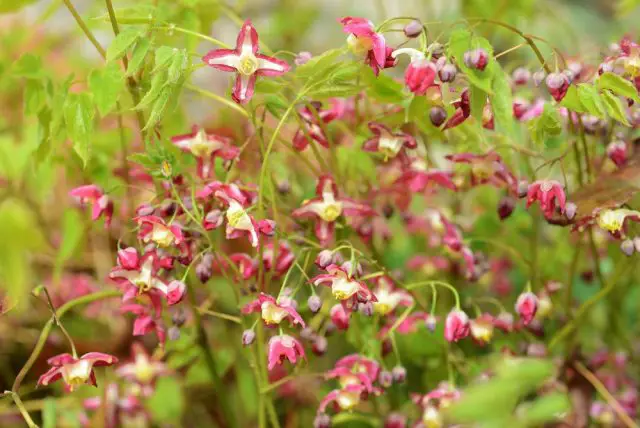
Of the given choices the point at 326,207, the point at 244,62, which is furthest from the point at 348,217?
the point at 244,62

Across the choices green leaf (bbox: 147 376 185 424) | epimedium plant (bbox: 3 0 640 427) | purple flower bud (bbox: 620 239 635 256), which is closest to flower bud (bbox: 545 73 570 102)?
epimedium plant (bbox: 3 0 640 427)

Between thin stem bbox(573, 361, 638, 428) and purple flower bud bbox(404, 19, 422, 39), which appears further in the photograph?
thin stem bbox(573, 361, 638, 428)

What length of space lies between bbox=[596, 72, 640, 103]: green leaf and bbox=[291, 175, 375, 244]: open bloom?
32 cm

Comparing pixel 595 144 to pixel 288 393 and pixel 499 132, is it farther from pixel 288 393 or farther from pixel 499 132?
pixel 288 393

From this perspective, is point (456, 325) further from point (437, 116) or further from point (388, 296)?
point (437, 116)

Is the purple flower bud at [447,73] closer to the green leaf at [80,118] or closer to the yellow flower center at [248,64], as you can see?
the yellow flower center at [248,64]

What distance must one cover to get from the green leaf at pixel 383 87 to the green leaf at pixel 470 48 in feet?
0.35

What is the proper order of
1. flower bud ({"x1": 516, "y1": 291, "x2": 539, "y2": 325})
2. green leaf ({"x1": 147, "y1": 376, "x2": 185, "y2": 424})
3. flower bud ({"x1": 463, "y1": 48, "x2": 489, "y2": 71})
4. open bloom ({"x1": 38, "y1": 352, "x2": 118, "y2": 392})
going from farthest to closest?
1. green leaf ({"x1": 147, "y1": 376, "x2": 185, "y2": 424})
2. flower bud ({"x1": 516, "y1": 291, "x2": 539, "y2": 325})
3. open bloom ({"x1": 38, "y1": 352, "x2": 118, "y2": 392})
4. flower bud ({"x1": 463, "y1": 48, "x2": 489, "y2": 71})

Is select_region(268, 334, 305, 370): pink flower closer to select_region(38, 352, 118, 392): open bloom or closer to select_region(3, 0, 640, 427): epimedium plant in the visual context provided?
select_region(3, 0, 640, 427): epimedium plant

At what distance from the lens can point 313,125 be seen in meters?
1.01

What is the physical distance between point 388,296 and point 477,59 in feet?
1.22

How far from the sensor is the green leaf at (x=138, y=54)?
0.83 meters

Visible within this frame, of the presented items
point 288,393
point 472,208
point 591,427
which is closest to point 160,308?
point 288,393

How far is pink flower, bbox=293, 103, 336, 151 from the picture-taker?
3.22 ft
